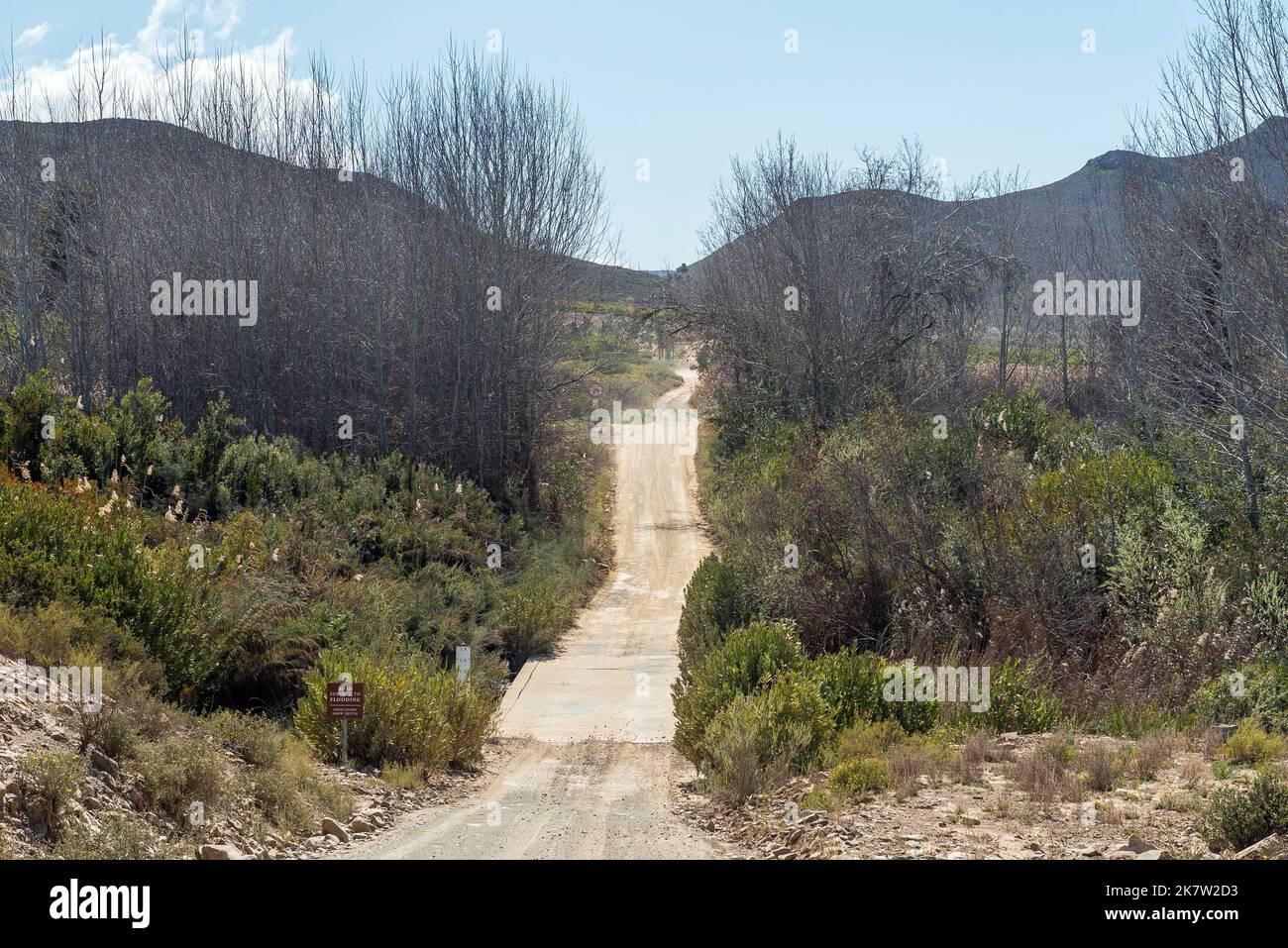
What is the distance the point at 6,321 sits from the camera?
26906 mm

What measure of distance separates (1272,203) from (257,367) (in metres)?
24.5

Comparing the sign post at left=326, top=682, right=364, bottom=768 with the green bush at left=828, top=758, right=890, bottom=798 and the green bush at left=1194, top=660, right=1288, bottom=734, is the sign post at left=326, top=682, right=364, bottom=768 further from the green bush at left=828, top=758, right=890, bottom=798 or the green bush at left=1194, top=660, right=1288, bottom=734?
the green bush at left=1194, top=660, right=1288, bottom=734

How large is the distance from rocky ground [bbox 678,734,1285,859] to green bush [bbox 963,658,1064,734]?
1.57 m

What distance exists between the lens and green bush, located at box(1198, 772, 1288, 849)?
659 centimetres

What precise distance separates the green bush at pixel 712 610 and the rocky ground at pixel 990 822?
692 centimetres

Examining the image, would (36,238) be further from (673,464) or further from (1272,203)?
(1272,203)

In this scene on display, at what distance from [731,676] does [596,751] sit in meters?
2.22

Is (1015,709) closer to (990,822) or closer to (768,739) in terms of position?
(768,739)

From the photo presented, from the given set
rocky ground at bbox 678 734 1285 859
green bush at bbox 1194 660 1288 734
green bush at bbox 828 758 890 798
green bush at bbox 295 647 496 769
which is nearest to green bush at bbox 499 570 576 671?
green bush at bbox 295 647 496 769

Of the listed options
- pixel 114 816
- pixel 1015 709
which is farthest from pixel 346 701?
pixel 1015 709

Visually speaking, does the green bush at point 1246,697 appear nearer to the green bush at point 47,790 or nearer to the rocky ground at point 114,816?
the rocky ground at point 114,816

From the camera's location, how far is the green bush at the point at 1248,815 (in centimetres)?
659

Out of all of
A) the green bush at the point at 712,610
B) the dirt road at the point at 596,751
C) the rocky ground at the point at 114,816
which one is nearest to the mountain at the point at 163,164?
the dirt road at the point at 596,751

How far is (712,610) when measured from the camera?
687 inches
